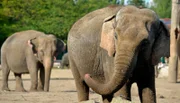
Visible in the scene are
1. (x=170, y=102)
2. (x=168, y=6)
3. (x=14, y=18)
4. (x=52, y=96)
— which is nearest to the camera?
(x=170, y=102)

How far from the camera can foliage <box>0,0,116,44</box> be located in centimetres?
5200

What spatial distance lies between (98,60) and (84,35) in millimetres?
909

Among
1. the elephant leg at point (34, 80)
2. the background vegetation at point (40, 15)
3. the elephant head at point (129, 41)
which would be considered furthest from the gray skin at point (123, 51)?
the background vegetation at point (40, 15)

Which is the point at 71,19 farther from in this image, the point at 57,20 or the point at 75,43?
the point at 75,43

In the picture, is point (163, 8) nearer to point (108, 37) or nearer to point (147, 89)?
point (147, 89)

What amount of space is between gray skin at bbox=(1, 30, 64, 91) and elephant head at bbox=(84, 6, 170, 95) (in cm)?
884

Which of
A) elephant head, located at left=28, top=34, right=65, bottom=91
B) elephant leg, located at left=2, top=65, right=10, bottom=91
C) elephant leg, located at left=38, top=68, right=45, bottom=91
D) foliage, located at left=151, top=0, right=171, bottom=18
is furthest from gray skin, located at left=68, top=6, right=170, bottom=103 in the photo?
foliage, located at left=151, top=0, right=171, bottom=18

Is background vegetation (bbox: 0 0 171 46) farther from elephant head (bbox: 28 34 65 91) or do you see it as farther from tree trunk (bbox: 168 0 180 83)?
elephant head (bbox: 28 34 65 91)

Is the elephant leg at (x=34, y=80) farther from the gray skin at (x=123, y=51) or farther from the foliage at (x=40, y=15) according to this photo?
the foliage at (x=40, y=15)

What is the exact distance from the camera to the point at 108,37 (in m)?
8.12

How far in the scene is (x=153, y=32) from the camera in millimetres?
8141

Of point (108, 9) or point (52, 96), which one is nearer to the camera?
point (108, 9)

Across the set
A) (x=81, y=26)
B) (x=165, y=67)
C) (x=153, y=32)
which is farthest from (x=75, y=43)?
(x=165, y=67)

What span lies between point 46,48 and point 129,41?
10.8 meters
